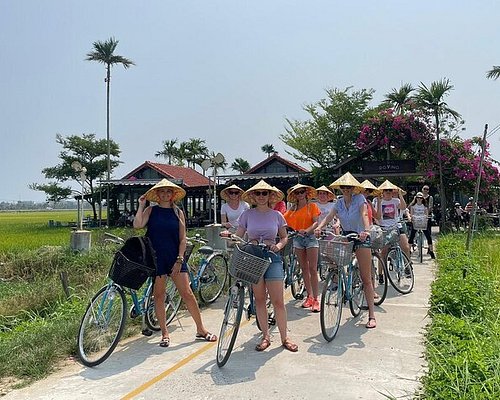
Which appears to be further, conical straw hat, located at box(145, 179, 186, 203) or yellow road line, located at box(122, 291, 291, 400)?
conical straw hat, located at box(145, 179, 186, 203)

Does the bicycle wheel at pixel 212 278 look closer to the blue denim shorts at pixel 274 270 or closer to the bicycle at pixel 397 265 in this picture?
the blue denim shorts at pixel 274 270

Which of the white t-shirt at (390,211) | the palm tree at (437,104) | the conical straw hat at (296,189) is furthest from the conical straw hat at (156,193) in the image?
the palm tree at (437,104)

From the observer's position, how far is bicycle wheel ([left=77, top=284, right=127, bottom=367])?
473 centimetres

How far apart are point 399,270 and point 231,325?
4.11 m

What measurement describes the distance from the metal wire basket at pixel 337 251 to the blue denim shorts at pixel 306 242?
44.5 inches

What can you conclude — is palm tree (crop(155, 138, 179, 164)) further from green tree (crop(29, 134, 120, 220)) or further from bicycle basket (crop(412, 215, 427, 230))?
bicycle basket (crop(412, 215, 427, 230))

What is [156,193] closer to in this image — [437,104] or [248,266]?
[248,266]

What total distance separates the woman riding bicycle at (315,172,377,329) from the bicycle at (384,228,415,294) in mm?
2008

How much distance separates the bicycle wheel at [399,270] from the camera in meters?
7.67

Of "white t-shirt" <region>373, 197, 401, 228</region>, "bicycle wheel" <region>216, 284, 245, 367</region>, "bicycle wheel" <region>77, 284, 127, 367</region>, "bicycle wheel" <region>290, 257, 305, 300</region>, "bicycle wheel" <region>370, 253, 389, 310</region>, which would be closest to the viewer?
"bicycle wheel" <region>216, 284, 245, 367</region>

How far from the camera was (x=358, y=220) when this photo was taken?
567 cm

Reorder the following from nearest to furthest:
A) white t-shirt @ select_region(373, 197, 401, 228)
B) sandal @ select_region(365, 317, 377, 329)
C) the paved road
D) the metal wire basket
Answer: the paved road, the metal wire basket, sandal @ select_region(365, 317, 377, 329), white t-shirt @ select_region(373, 197, 401, 228)

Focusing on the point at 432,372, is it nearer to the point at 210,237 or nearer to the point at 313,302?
the point at 313,302

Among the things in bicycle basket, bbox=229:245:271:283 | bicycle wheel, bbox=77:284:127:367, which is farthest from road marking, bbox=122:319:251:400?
bicycle basket, bbox=229:245:271:283
